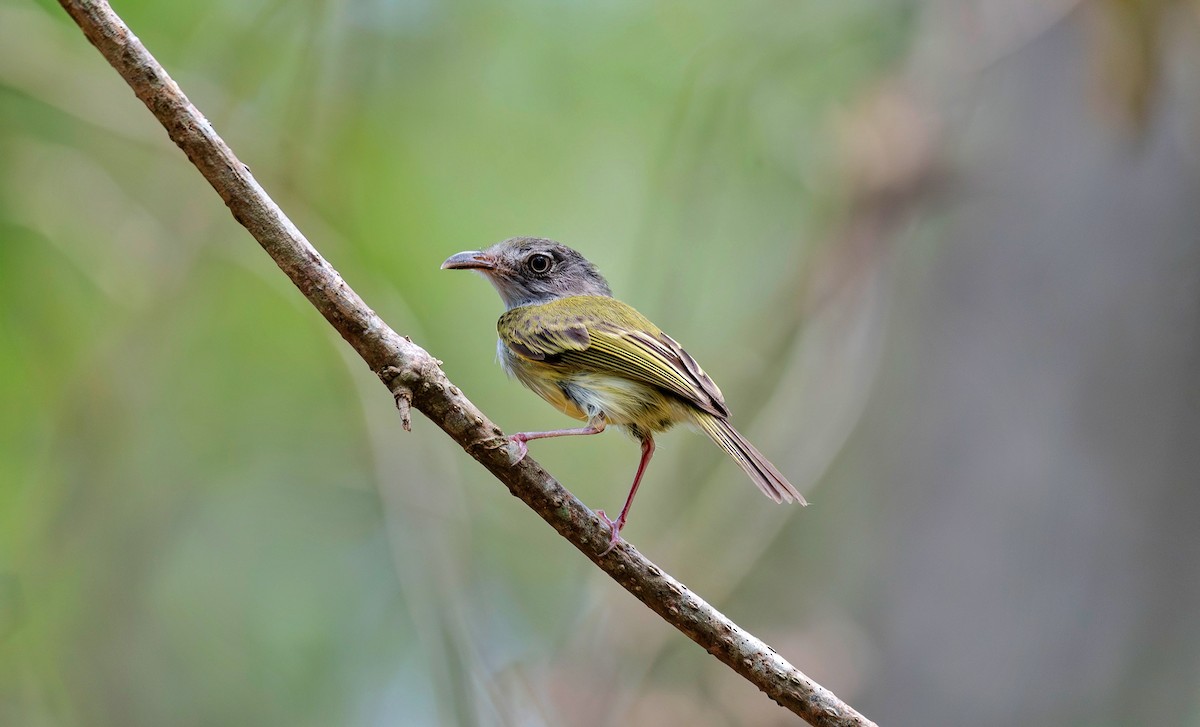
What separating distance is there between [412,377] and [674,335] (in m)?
3.06

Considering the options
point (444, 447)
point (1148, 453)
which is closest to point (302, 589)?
point (444, 447)

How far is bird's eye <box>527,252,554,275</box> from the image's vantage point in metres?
4.12

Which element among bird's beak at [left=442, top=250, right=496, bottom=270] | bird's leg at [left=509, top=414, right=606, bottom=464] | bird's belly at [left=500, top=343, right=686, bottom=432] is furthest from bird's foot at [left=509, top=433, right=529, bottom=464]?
bird's beak at [left=442, top=250, right=496, bottom=270]

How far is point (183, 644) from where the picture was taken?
6152 mm

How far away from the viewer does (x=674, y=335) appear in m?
5.30

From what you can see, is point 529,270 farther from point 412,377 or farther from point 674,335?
point 412,377

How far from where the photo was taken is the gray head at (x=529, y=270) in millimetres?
4070

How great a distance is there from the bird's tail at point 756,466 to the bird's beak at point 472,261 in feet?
3.92

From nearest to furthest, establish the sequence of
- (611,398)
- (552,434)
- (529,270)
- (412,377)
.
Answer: (412,377)
(552,434)
(611,398)
(529,270)

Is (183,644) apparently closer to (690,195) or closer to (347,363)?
(347,363)

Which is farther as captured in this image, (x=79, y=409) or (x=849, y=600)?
(x=849, y=600)

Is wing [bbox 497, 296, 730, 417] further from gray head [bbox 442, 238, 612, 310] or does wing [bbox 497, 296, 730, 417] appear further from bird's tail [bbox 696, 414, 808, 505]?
gray head [bbox 442, 238, 612, 310]

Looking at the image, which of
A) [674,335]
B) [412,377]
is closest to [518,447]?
[412,377]

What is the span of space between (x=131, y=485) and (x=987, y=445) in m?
4.25
